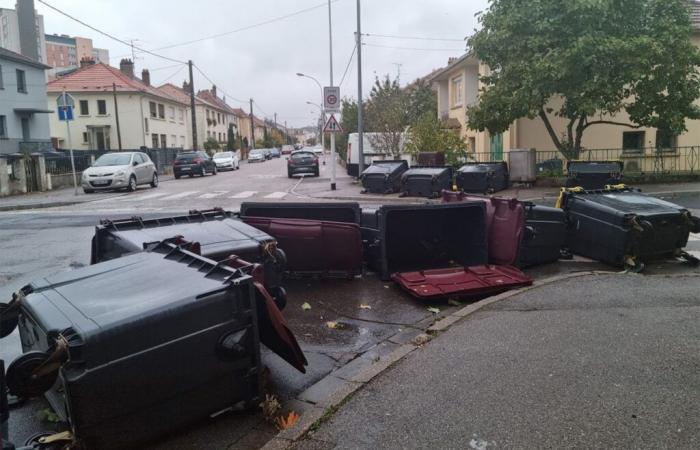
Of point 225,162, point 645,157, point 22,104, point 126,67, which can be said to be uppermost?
point 126,67

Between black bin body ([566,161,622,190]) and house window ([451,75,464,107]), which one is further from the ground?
house window ([451,75,464,107])

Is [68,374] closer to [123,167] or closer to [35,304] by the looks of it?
[35,304]

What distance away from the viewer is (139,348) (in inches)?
123

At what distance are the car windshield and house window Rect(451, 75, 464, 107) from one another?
1773 centimetres

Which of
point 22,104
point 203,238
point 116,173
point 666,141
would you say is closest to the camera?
point 203,238

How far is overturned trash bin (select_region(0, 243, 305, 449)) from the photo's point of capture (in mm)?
2996

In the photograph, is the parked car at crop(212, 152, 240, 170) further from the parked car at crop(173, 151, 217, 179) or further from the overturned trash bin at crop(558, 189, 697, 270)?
the overturned trash bin at crop(558, 189, 697, 270)

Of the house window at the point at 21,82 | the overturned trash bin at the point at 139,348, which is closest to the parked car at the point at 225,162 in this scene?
the house window at the point at 21,82

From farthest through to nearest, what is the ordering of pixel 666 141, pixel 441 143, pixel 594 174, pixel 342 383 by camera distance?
1. pixel 666 141
2. pixel 441 143
3. pixel 594 174
4. pixel 342 383

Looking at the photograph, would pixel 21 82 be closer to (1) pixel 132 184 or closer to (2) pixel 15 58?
(2) pixel 15 58

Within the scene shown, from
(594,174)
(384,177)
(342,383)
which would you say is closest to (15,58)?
(384,177)

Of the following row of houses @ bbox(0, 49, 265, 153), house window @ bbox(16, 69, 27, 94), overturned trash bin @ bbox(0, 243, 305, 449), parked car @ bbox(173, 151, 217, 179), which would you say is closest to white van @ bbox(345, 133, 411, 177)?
parked car @ bbox(173, 151, 217, 179)

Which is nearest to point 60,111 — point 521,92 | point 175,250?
point 521,92

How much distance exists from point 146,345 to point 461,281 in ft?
14.4
